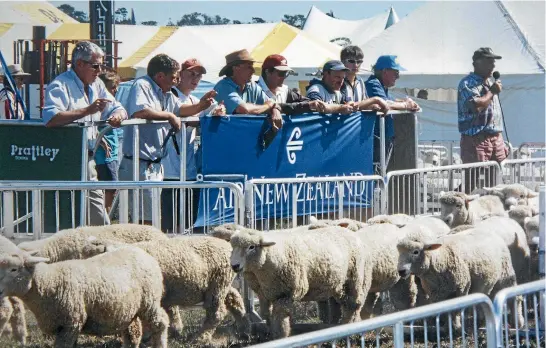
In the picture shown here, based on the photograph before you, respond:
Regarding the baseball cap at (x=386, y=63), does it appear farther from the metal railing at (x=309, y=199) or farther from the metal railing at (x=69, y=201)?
the metal railing at (x=69, y=201)

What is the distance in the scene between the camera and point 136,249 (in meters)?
6.92

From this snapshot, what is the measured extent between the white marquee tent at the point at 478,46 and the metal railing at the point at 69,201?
13307mm

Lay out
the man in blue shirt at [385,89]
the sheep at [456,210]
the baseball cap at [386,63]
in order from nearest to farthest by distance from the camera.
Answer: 1. the sheep at [456,210]
2. the man in blue shirt at [385,89]
3. the baseball cap at [386,63]

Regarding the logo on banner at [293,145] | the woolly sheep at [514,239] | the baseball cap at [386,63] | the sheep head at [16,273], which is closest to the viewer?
the sheep head at [16,273]

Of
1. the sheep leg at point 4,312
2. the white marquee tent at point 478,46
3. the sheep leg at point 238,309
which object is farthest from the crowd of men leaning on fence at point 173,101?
the white marquee tent at point 478,46

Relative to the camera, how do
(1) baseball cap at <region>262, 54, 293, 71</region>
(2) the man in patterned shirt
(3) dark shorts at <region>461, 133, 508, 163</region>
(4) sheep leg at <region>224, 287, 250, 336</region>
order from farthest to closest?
(3) dark shorts at <region>461, 133, 508, 163</region>, (2) the man in patterned shirt, (1) baseball cap at <region>262, 54, 293, 71</region>, (4) sheep leg at <region>224, 287, 250, 336</region>

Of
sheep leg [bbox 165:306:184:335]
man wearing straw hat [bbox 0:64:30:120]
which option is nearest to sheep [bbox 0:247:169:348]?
sheep leg [bbox 165:306:184:335]

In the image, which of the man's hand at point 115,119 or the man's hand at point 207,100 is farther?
the man's hand at point 207,100

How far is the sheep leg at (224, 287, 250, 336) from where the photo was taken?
7.76m

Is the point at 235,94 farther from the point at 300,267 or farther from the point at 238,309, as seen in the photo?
the point at 300,267

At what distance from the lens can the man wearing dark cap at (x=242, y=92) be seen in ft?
31.1

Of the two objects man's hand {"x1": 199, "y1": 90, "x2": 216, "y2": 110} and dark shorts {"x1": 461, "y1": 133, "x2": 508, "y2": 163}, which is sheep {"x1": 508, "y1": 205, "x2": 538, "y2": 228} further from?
man's hand {"x1": 199, "y1": 90, "x2": 216, "y2": 110}

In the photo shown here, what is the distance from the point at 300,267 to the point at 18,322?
1974 mm

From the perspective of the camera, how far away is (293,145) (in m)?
9.80
